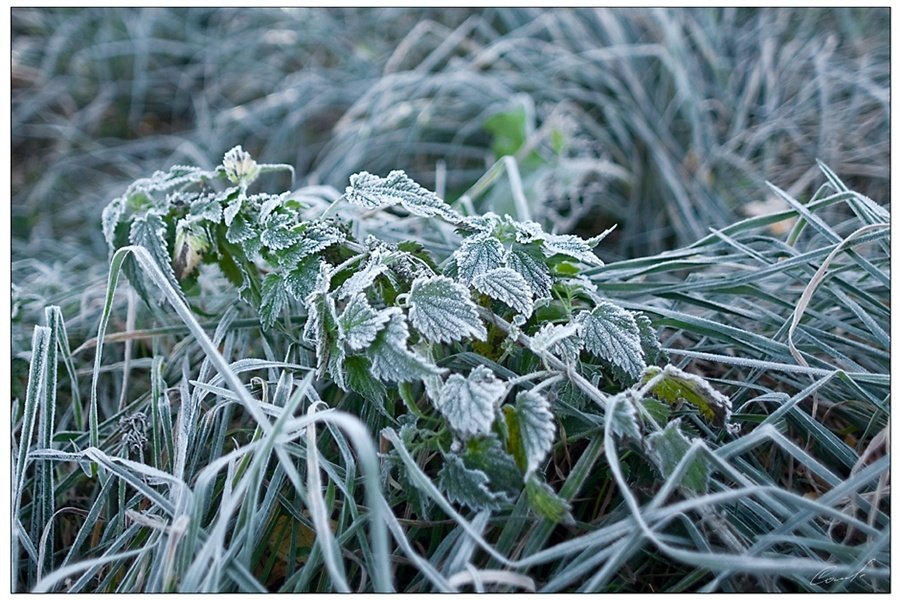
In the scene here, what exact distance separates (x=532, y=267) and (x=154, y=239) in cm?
49

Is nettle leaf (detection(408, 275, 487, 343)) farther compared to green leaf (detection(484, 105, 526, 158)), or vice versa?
green leaf (detection(484, 105, 526, 158))

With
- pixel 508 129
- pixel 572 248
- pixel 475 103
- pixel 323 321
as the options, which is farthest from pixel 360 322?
pixel 475 103

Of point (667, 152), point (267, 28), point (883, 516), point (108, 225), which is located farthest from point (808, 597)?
point (267, 28)

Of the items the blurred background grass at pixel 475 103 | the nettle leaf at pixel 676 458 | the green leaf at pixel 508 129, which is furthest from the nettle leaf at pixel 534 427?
the green leaf at pixel 508 129

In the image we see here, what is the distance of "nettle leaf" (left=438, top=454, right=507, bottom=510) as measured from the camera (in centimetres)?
73

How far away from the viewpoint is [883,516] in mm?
811

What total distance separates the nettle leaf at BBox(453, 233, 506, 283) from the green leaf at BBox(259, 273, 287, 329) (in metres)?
0.21

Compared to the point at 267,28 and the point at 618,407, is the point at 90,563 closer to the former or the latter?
the point at 618,407

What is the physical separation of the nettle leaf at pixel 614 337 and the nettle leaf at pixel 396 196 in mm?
Result: 204

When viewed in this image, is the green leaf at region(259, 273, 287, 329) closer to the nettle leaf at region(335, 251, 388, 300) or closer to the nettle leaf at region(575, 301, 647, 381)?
the nettle leaf at region(335, 251, 388, 300)

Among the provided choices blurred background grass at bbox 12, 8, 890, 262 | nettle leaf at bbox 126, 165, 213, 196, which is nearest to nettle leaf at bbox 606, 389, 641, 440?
nettle leaf at bbox 126, 165, 213, 196

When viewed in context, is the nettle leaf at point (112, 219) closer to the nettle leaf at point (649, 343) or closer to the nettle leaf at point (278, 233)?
the nettle leaf at point (278, 233)

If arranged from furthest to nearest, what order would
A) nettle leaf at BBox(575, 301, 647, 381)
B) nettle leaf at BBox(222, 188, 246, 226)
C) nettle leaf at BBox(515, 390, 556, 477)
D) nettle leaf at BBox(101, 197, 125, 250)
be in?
nettle leaf at BBox(101, 197, 125, 250) < nettle leaf at BBox(222, 188, 246, 226) < nettle leaf at BBox(575, 301, 647, 381) < nettle leaf at BBox(515, 390, 556, 477)

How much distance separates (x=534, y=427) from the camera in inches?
28.7
